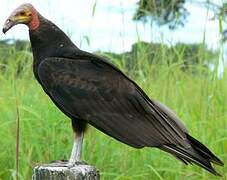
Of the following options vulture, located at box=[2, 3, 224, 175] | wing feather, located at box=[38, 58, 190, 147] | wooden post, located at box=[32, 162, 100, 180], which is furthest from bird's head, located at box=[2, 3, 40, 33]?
wooden post, located at box=[32, 162, 100, 180]

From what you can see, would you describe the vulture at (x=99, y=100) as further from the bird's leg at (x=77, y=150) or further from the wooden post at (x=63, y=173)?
the wooden post at (x=63, y=173)

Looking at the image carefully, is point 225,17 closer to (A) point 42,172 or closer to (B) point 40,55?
(B) point 40,55

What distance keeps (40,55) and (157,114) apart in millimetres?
701

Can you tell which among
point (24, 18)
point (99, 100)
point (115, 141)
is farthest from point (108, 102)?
point (115, 141)

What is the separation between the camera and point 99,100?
3434 millimetres

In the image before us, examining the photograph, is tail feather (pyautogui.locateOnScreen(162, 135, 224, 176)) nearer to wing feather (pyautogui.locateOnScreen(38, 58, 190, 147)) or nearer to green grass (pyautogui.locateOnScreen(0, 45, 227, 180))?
wing feather (pyautogui.locateOnScreen(38, 58, 190, 147))

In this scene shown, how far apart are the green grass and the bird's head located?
→ 2.05ft

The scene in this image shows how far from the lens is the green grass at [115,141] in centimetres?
399

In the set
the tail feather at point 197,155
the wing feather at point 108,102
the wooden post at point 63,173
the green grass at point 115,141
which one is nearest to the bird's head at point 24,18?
the wing feather at point 108,102

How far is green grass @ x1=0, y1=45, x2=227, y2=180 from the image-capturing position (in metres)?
3.99

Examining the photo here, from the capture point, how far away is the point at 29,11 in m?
3.55

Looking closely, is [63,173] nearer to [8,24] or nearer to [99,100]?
[99,100]

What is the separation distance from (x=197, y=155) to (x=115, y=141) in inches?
42.1

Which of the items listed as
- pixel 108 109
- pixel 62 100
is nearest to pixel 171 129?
pixel 108 109
